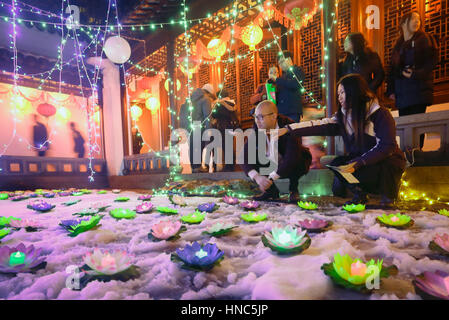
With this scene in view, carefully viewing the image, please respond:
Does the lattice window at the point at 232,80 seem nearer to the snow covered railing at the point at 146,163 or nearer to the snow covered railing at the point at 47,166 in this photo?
the snow covered railing at the point at 146,163

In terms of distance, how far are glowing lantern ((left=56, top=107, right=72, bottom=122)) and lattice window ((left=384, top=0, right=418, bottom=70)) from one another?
34.8 ft

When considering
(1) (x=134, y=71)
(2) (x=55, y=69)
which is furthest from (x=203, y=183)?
(2) (x=55, y=69)

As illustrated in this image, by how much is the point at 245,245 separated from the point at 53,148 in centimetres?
1065

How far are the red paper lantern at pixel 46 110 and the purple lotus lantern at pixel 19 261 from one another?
9900mm

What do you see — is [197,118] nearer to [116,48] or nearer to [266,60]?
[116,48]

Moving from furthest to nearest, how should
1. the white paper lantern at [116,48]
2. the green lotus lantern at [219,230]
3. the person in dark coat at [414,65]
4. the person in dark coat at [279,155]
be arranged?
1. the white paper lantern at [116,48]
2. the person in dark coat at [414,65]
3. the person in dark coat at [279,155]
4. the green lotus lantern at [219,230]

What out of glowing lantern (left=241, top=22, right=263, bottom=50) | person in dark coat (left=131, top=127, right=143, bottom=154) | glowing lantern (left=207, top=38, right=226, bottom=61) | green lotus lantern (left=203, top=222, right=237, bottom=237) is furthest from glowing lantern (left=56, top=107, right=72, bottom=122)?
green lotus lantern (left=203, top=222, right=237, bottom=237)

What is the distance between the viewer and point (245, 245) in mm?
1279

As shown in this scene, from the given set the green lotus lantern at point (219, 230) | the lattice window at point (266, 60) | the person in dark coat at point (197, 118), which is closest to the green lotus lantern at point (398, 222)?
the green lotus lantern at point (219, 230)

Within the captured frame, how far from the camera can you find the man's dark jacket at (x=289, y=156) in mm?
2622

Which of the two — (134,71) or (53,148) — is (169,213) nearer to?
(134,71)

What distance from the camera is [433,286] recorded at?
27.2 inches

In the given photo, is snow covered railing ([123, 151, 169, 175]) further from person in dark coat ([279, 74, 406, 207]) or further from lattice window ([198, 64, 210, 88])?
person in dark coat ([279, 74, 406, 207])

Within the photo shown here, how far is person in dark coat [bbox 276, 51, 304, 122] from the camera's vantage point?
4.53 metres
